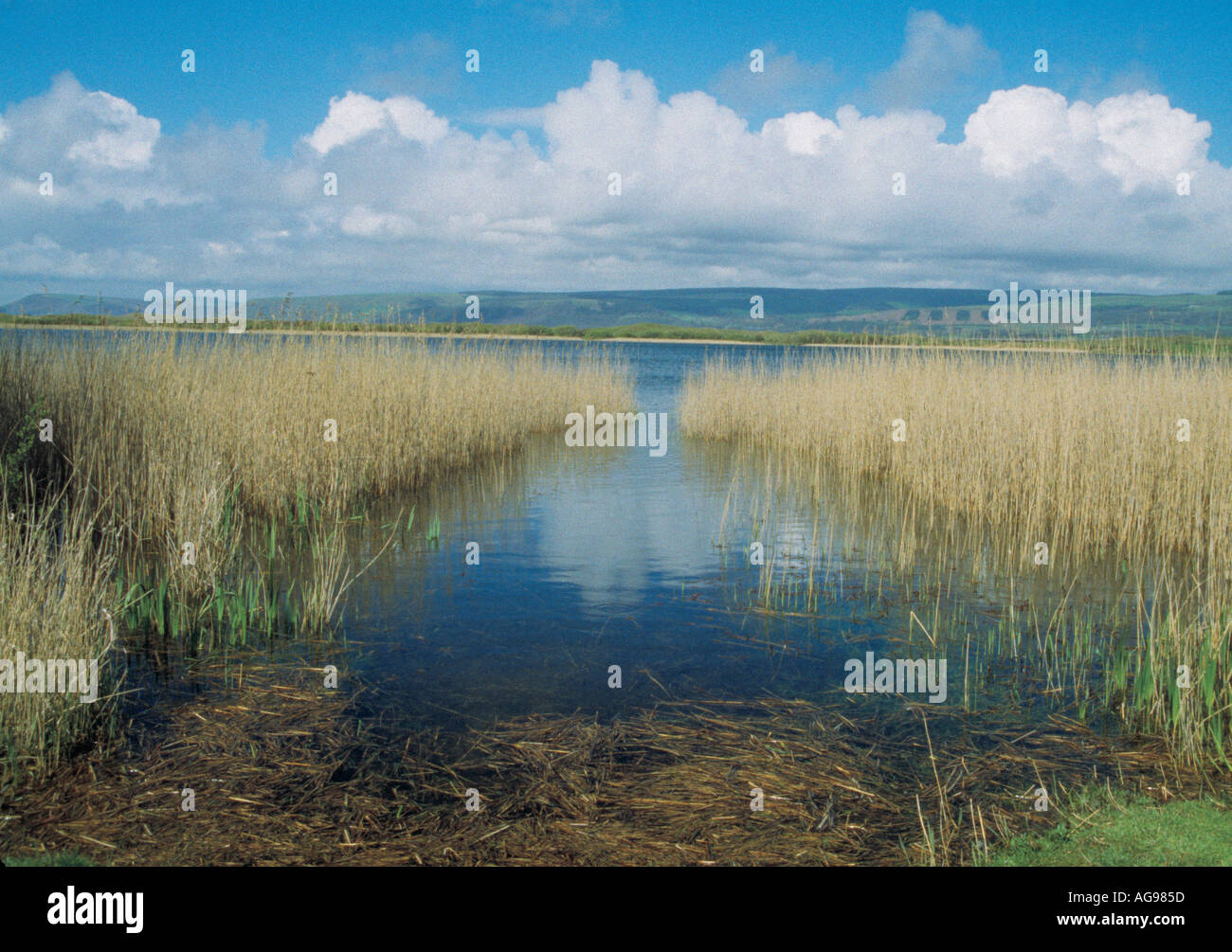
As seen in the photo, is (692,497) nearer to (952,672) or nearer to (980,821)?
(952,672)

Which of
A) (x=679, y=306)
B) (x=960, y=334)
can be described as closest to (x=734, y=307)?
(x=679, y=306)

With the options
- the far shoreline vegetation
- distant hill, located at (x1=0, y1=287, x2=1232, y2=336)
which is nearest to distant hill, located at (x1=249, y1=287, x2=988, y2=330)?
distant hill, located at (x1=0, y1=287, x2=1232, y2=336)

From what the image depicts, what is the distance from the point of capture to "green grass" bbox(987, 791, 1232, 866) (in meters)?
3.33

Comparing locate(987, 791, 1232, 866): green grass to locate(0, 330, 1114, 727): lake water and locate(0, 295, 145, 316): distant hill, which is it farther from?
locate(0, 295, 145, 316): distant hill

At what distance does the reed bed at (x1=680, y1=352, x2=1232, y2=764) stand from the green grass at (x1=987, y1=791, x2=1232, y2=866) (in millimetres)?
730

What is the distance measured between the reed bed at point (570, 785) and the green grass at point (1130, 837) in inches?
5.4

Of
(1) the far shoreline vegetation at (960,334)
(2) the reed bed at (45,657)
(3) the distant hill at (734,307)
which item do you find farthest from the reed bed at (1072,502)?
(3) the distant hill at (734,307)

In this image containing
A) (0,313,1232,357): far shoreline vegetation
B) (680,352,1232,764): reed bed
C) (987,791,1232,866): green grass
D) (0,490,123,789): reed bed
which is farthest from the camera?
(0,313,1232,357): far shoreline vegetation

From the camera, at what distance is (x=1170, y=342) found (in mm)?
10281

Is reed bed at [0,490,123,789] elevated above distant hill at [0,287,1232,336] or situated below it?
below

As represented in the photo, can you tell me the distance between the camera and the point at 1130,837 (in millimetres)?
3525

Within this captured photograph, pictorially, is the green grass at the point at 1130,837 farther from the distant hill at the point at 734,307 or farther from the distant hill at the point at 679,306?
the distant hill at the point at 679,306
